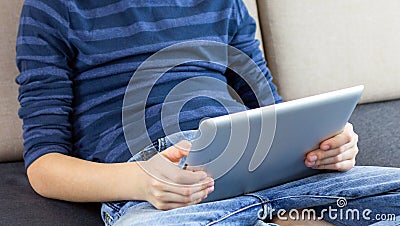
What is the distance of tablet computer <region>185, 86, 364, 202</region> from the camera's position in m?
0.86

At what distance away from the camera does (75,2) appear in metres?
1.16

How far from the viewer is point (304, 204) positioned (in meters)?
1.02

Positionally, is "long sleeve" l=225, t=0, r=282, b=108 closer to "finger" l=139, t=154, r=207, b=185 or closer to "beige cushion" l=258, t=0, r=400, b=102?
"beige cushion" l=258, t=0, r=400, b=102

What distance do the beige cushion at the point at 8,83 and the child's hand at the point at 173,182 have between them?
512 mm

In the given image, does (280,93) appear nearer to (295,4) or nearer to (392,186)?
(295,4)

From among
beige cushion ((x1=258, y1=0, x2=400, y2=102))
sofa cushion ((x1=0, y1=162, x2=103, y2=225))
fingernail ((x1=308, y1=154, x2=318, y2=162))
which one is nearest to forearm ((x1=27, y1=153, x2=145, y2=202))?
sofa cushion ((x1=0, y1=162, x2=103, y2=225))

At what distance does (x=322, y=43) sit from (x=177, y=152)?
0.79 m

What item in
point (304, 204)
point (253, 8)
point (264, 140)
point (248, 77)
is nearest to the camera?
point (264, 140)

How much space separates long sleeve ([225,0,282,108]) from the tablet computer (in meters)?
0.33

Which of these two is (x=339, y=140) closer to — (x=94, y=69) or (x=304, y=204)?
(x=304, y=204)

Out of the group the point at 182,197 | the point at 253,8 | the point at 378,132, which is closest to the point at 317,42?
the point at 253,8

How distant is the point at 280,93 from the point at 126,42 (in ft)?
1.82

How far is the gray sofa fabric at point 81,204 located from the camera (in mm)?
1091

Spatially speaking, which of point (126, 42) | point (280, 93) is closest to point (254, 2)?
point (280, 93)
